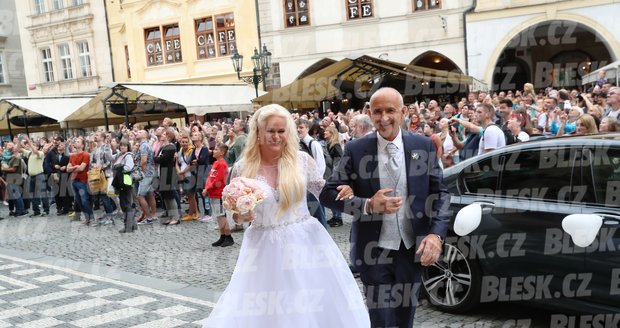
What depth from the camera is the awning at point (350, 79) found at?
1500cm

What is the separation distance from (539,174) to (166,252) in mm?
6143

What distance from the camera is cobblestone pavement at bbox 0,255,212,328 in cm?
584

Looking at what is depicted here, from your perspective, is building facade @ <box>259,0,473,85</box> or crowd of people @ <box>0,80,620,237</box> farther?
building facade @ <box>259,0,473,85</box>

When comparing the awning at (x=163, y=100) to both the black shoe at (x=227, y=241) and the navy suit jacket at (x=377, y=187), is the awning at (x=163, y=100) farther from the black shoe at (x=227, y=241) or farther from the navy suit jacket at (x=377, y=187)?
the navy suit jacket at (x=377, y=187)

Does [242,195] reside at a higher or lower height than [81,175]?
higher

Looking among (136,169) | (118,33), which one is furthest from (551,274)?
(118,33)

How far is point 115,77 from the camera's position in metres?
32.8

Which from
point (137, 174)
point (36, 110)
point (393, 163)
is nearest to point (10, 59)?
point (36, 110)

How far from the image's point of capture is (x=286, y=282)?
383cm

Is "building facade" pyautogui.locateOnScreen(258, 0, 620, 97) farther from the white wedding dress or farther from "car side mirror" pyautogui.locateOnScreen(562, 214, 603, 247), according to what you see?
the white wedding dress

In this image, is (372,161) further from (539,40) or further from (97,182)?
(539,40)

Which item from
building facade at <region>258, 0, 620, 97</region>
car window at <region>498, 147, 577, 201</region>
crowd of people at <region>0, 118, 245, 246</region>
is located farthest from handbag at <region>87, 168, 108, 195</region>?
building facade at <region>258, 0, 620, 97</region>

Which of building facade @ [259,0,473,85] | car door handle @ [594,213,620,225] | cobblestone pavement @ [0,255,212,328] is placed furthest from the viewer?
building facade @ [259,0,473,85]

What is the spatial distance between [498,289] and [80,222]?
10761 millimetres
